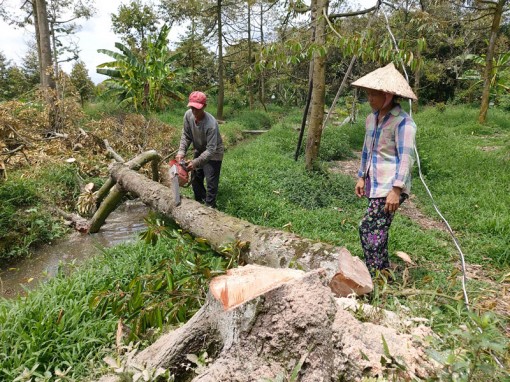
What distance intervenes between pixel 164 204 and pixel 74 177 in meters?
3.20

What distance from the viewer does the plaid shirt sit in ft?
8.89

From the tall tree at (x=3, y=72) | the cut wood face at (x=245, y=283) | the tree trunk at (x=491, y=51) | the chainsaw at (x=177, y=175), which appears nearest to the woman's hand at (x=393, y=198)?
the cut wood face at (x=245, y=283)

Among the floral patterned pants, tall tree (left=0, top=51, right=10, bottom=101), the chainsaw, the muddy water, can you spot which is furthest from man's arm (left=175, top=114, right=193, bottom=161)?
tall tree (left=0, top=51, right=10, bottom=101)

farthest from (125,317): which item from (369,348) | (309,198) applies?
(309,198)

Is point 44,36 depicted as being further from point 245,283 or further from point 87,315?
point 245,283

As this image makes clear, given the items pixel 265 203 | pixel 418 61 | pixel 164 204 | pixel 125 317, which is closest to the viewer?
pixel 125 317

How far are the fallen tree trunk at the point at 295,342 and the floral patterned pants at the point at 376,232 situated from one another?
135cm

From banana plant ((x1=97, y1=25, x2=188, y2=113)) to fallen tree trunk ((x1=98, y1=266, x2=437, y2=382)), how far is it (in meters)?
13.2

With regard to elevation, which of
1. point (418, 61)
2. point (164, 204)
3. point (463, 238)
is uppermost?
point (418, 61)

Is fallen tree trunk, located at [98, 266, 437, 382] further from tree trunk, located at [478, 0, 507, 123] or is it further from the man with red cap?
tree trunk, located at [478, 0, 507, 123]

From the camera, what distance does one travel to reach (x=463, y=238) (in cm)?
437

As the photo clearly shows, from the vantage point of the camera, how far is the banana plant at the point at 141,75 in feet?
44.7

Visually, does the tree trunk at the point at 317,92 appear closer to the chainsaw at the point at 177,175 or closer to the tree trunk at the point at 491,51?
the chainsaw at the point at 177,175

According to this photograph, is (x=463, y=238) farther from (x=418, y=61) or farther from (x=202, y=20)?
(x=202, y=20)
